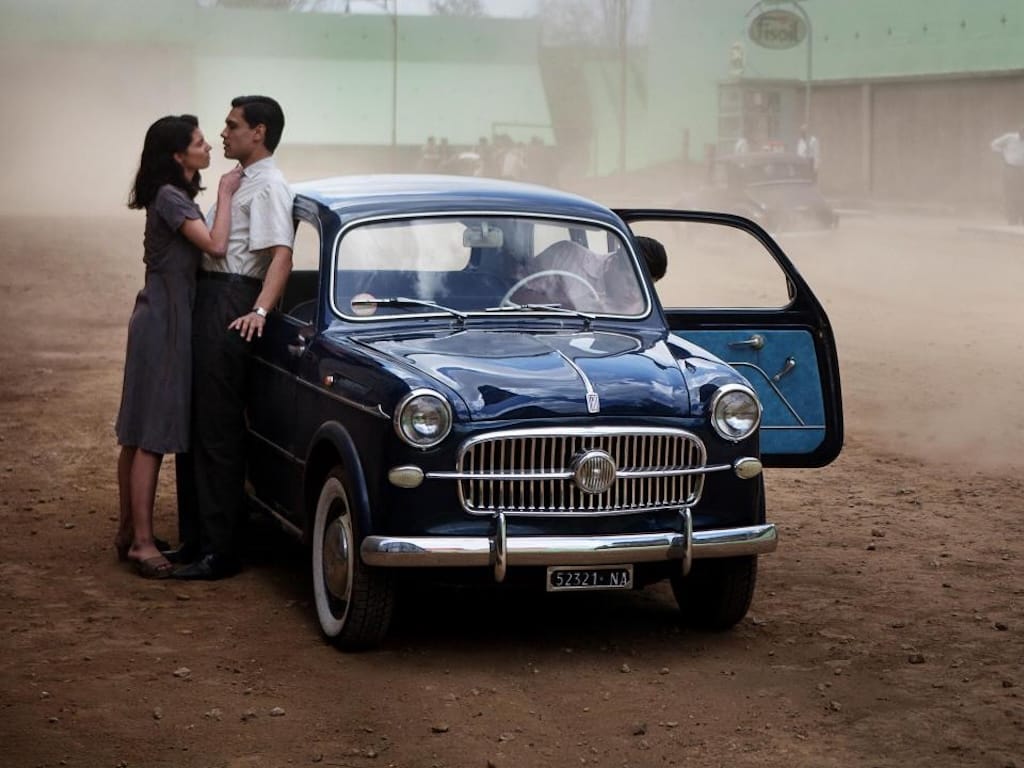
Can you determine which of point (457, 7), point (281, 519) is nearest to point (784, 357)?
point (281, 519)

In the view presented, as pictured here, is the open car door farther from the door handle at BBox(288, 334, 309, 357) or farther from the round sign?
the round sign

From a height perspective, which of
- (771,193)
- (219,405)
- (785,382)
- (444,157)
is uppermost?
(444,157)

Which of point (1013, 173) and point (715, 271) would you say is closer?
point (715, 271)

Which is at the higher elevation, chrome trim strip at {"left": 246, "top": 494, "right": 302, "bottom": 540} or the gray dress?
the gray dress

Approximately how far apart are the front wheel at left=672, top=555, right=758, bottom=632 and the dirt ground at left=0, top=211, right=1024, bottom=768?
0.09 meters

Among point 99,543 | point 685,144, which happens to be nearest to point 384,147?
A: point 685,144

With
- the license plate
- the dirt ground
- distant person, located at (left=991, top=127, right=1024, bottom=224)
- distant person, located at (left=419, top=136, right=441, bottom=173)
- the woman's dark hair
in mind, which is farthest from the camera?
distant person, located at (left=419, top=136, right=441, bottom=173)

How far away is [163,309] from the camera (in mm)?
7523

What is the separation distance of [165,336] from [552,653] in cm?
216

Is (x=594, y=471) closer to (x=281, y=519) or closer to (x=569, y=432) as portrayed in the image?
(x=569, y=432)

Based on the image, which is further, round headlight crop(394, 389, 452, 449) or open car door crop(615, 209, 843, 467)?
open car door crop(615, 209, 843, 467)

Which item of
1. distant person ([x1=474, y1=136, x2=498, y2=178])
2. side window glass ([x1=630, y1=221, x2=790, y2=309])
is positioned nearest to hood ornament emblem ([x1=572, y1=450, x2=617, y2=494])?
side window glass ([x1=630, y1=221, x2=790, y2=309])

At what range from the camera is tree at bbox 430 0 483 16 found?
6512 centimetres

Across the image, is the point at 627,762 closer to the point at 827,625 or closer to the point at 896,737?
the point at 896,737
